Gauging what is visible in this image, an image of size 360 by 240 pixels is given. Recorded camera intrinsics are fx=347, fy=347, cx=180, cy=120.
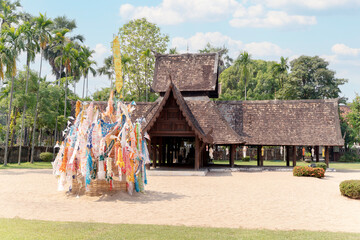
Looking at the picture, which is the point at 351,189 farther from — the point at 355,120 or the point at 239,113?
the point at 355,120

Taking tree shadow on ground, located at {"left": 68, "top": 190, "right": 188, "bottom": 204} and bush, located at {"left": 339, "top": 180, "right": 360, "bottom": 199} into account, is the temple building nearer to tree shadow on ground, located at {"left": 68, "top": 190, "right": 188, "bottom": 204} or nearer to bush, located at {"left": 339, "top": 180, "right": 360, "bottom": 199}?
tree shadow on ground, located at {"left": 68, "top": 190, "right": 188, "bottom": 204}

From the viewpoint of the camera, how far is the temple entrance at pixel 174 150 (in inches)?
1073

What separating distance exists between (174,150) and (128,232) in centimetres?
2346

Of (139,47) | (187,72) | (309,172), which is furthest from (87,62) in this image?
(309,172)

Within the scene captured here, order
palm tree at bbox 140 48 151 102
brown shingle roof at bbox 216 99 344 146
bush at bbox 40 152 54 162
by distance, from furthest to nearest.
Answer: palm tree at bbox 140 48 151 102 → bush at bbox 40 152 54 162 → brown shingle roof at bbox 216 99 344 146

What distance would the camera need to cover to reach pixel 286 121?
94.0 ft

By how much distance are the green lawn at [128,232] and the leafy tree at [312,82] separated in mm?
46733

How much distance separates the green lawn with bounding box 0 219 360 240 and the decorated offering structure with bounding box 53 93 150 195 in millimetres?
4083

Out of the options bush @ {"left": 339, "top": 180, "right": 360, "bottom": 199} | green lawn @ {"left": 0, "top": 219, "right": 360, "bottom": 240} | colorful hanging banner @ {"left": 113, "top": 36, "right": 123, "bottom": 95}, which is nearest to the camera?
green lawn @ {"left": 0, "top": 219, "right": 360, "bottom": 240}

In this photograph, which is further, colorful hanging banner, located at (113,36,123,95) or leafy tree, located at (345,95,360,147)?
leafy tree, located at (345,95,360,147)

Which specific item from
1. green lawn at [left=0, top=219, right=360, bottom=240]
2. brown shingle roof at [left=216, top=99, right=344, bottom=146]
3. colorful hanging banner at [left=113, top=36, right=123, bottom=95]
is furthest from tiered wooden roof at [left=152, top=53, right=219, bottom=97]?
green lawn at [left=0, top=219, right=360, bottom=240]

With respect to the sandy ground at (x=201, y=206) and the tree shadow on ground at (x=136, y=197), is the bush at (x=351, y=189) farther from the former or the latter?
the tree shadow on ground at (x=136, y=197)

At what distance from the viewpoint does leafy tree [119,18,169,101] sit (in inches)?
1983

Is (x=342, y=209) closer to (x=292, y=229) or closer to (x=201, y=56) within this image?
(x=292, y=229)
